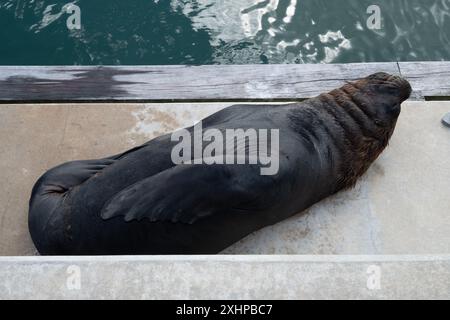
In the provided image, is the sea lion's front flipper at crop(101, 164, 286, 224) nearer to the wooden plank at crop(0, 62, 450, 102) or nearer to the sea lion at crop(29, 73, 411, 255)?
the sea lion at crop(29, 73, 411, 255)

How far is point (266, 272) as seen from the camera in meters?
2.05

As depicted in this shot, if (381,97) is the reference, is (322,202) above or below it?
below

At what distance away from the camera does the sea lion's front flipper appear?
2639 millimetres

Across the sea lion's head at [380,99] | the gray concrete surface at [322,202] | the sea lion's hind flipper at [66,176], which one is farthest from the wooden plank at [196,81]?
the sea lion's hind flipper at [66,176]

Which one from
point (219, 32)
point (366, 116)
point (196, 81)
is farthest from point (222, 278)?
point (219, 32)

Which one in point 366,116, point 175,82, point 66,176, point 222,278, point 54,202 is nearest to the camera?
point 222,278

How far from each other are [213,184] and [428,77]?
2590 mm

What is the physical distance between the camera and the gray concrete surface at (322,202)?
334cm

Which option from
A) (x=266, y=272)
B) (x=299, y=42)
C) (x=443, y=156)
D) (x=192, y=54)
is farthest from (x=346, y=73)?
(x=266, y=272)

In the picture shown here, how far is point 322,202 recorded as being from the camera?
11.6 feet

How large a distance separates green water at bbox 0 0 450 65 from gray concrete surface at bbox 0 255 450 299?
394 cm

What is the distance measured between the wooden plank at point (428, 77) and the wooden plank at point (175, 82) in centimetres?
12

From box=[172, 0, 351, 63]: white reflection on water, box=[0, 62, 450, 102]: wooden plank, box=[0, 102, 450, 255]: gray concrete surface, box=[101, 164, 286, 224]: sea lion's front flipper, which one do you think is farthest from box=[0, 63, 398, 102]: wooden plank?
box=[101, 164, 286, 224]: sea lion's front flipper

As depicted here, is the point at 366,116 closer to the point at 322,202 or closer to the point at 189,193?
the point at 322,202
